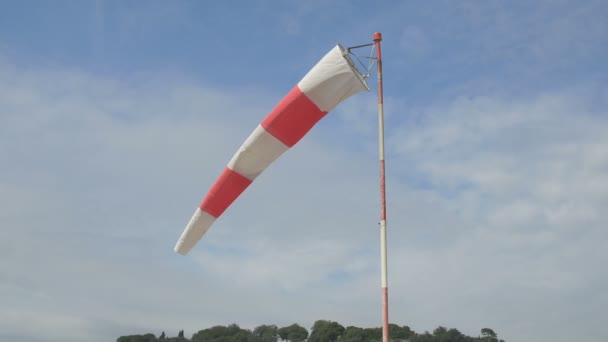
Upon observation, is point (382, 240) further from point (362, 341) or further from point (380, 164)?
point (362, 341)

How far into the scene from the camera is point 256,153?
11.8 metres

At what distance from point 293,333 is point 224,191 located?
88.5 meters

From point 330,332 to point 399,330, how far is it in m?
10.6

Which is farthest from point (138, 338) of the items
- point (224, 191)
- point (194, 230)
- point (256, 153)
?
point (256, 153)

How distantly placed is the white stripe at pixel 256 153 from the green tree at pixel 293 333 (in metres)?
88.2

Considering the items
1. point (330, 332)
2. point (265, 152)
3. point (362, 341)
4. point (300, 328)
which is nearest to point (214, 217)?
point (265, 152)

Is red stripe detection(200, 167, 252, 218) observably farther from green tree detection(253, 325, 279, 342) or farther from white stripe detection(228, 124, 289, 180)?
green tree detection(253, 325, 279, 342)

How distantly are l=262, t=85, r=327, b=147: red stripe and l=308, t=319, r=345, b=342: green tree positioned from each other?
83.8m

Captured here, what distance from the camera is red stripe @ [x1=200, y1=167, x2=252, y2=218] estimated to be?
40.2 feet

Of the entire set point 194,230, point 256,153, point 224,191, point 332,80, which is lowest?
point 194,230

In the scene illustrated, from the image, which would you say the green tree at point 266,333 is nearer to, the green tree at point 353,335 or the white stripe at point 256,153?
the green tree at point 353,335

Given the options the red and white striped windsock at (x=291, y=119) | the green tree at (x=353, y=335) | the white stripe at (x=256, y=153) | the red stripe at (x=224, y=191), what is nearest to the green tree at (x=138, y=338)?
the green tree at (x=353, y=335)

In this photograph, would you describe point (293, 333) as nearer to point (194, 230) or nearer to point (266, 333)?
point (266, 333)

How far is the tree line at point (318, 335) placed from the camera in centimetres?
8656
